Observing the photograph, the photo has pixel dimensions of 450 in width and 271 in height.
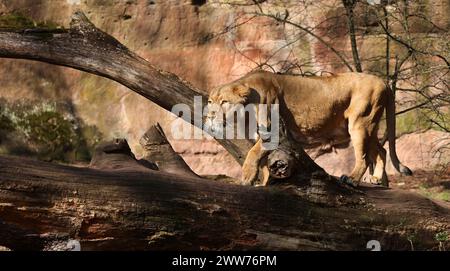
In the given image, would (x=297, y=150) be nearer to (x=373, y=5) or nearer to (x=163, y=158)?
(x=163, y=158)

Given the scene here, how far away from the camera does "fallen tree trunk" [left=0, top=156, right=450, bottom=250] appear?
5.60m

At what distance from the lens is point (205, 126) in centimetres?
837

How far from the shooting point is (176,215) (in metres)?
5.92

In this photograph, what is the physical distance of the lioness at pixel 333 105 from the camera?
8164mm

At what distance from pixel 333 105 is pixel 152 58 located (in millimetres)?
6230

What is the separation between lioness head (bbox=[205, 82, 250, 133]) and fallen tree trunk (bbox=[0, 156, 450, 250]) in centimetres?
166

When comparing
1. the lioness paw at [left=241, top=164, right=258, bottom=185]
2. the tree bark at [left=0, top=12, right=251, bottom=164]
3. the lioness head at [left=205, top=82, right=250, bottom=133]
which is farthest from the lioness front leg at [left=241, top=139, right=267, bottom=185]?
the tree bark at [left=0, top=12, right=251, bottom=164]

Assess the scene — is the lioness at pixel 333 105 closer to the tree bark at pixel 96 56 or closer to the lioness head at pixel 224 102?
the lioness head at pixel 224 102

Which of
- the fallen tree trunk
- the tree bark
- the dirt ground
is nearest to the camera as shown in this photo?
the fallen tree trunk

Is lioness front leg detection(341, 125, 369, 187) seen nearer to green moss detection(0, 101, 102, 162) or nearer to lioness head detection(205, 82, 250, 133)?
lioness head detection(205, 82, 250, 133)

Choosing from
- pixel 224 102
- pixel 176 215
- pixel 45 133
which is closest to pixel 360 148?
pixel 224 102

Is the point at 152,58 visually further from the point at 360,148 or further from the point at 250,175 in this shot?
the point at 250,175

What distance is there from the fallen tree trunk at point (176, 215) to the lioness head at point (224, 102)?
1.66m

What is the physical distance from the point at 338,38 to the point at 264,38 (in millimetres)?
1261
